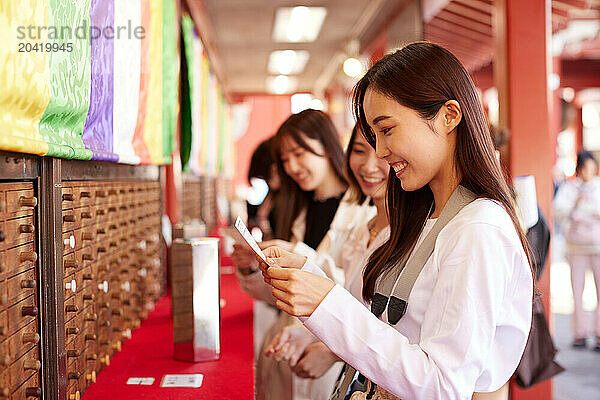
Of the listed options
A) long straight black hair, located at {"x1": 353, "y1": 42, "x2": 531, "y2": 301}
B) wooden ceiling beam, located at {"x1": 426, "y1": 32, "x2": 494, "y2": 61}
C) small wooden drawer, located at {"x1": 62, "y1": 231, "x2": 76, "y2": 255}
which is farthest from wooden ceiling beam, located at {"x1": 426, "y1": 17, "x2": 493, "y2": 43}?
small wooden drawer, located at {"x1": 62, "y1": 231, "x2": 76, "y2": 255}

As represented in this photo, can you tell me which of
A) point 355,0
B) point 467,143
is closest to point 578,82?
point 355,0

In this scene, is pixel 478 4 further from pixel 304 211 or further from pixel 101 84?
pixel 101 84

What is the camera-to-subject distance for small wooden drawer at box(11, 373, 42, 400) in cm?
122

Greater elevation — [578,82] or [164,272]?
[578,82]

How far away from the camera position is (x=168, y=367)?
6.11 ft

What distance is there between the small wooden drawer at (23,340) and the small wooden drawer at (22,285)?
0.07m

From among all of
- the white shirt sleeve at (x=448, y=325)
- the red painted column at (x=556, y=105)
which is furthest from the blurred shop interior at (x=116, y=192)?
the red painted column at (x=556, y=105)

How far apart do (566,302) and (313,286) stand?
23.6 ft

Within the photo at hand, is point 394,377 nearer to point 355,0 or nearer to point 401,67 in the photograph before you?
point 401,67

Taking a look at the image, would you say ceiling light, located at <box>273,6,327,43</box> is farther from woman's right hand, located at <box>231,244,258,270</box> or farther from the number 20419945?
the number 20419945

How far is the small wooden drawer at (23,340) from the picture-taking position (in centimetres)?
119

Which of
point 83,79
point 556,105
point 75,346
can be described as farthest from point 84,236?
point 556,105

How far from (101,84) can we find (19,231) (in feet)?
2.01

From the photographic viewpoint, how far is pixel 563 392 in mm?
4520
